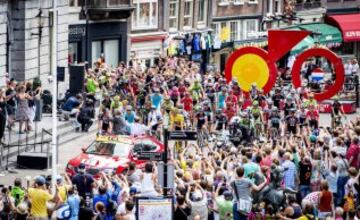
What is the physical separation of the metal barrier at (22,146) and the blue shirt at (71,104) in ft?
8.27

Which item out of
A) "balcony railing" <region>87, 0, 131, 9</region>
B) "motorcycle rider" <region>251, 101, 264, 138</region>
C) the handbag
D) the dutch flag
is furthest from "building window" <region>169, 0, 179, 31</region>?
the handbag

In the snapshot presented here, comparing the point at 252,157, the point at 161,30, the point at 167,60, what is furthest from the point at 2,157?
the point at 161,30

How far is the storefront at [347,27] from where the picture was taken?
86.8m

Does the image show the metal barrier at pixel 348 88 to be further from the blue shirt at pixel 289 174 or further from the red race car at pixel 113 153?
the blue shirt at pixel 289 174

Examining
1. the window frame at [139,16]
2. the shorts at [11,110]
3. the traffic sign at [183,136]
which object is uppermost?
the window frame at [139,16]

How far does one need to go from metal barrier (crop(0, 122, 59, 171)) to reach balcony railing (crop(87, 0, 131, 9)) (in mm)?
20500

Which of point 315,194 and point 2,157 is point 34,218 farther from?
point 2,157

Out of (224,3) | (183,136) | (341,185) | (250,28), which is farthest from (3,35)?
(250,28)

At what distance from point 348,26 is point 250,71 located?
38888mm

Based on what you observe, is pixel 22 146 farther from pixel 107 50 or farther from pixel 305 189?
pixel 107 50

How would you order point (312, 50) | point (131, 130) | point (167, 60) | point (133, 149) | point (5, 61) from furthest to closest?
point (167, 60)
point (312, 50)
point (5, 61)
point (131, 130)
point (133, 149)

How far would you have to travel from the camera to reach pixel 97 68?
55.6 metres

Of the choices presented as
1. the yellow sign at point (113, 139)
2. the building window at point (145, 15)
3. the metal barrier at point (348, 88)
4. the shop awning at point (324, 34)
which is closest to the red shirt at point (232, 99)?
the yellow sign at point (113, 139)

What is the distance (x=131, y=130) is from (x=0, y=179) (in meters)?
5.51
